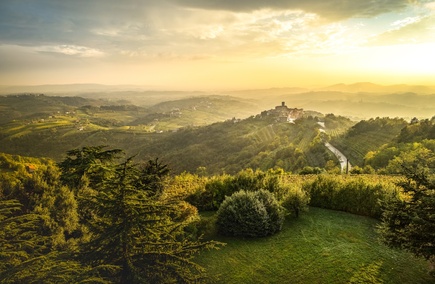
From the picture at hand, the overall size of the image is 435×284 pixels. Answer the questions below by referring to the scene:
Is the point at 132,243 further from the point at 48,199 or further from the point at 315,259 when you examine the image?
the point at 315,259

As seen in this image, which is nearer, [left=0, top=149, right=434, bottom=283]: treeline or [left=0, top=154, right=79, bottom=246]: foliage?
→ [left=0, top=149, right=434, bottom=283]: treeline

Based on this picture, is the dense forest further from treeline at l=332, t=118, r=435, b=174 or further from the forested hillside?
the forested hillside

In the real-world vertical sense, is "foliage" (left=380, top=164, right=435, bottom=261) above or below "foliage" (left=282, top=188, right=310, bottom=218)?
above

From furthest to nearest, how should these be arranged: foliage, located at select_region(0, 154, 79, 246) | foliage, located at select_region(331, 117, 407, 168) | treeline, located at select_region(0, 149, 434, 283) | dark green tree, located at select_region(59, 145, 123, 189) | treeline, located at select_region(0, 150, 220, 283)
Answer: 1. foliage, located at select_region(331, 117, 407, 168)
2. dark green tree, located at select_region(59, 145, 123, 189)
3. foliage, located at select_region(0, 154, 79, 246)
4. treeline, located at select_region(0, 149, 434, 283)
5. treeline, located at select_region(0, 150, 220, 283)

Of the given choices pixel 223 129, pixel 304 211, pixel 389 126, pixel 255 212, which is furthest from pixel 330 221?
pixel 223 129

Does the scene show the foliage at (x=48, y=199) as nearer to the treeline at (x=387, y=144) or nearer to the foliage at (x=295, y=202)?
the foliage at (x=295, y=202)

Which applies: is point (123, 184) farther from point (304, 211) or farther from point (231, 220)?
point (304, 211)

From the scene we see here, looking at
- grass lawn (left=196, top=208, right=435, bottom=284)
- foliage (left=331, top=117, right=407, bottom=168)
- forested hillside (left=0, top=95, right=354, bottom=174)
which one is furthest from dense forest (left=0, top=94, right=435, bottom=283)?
foliage (left=331, top=117, right=407, bottom=168)

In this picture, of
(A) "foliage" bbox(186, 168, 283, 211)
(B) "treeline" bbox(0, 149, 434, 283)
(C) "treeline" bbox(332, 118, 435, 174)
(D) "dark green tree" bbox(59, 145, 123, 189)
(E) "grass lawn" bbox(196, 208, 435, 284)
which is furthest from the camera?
(C) "treeline" bbox(332, 118, 435, 174)
